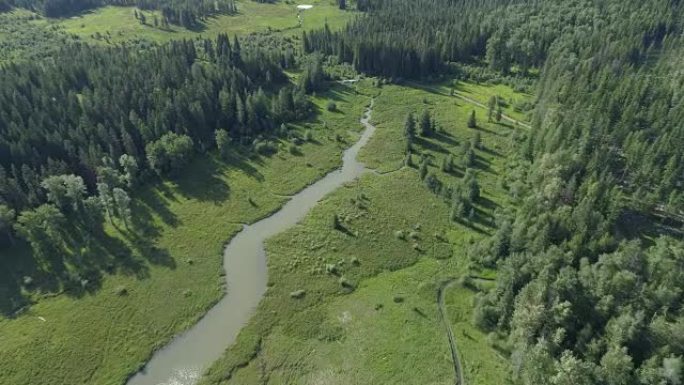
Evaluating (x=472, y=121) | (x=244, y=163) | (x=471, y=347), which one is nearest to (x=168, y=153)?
(x=244, y=163)

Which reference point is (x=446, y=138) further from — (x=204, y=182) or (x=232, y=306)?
(x=232, y=306)

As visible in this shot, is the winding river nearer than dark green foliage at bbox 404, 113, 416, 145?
Yes

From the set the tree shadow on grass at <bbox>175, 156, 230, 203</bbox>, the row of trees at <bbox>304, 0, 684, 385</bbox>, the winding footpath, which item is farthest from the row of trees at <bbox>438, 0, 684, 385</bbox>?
the tree shadow on grass at <bbox>175, 156, 230, 203</bbox>

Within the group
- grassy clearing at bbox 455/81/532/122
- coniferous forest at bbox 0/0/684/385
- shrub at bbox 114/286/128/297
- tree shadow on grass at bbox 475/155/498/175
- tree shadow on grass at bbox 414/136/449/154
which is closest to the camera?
coniferous forest at bbox 0/0/684/385

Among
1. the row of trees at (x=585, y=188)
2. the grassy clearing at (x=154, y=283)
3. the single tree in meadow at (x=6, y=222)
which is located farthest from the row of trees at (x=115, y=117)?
the row of trees at (x=585, y=188)

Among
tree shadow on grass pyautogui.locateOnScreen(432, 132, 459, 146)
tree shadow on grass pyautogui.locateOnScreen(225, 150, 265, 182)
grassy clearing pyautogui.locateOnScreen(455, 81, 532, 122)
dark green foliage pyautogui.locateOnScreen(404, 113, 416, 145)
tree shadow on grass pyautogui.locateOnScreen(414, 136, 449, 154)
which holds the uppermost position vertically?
grassy clearing pyautogui.locateOnScreen(455, 81, 532, 122)

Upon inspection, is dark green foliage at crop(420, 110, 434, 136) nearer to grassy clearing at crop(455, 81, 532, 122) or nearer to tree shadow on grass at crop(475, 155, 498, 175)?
tree shadow on grass at crop(475, 155, 498, 175)

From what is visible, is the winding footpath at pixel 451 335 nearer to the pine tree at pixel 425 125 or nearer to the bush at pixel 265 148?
the pine tree at pixel 425 125
